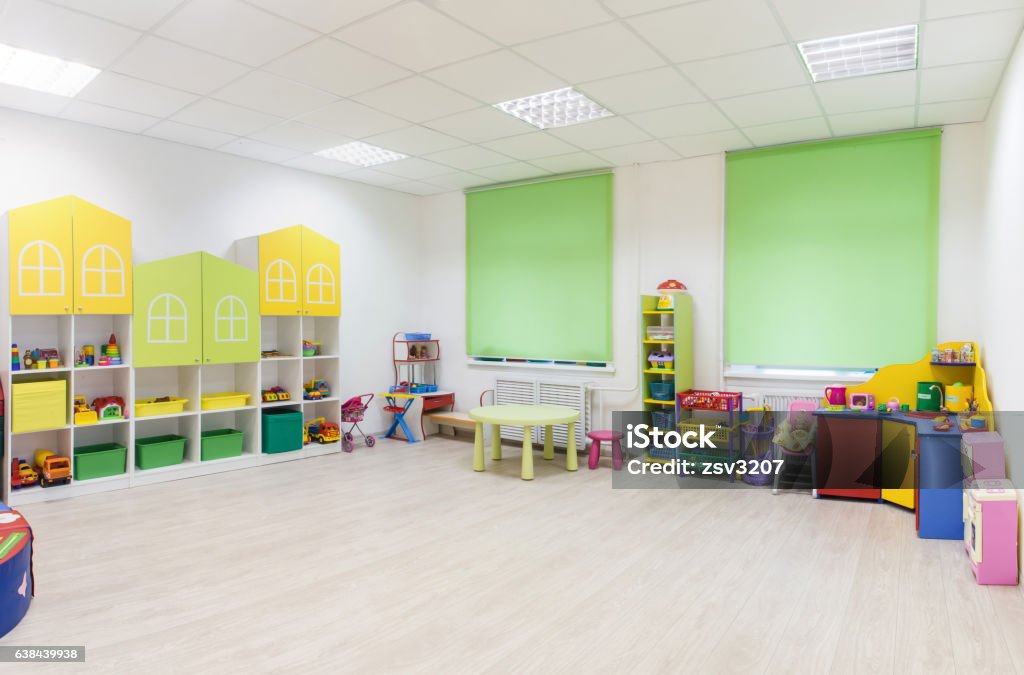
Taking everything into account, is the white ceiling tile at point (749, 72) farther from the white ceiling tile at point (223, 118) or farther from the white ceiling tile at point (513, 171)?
the white ceiling tile at point (223, 118)

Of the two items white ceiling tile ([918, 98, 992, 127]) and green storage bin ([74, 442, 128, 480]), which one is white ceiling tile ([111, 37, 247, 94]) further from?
white ceiling tile ([918, 98, 992, 127])

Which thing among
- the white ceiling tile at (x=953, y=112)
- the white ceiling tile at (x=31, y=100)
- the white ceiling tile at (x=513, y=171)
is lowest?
the white ceiling tile at (x=953, y=112)

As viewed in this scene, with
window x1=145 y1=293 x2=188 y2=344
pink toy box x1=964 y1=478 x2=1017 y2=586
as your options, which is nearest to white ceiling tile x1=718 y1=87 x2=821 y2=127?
pink toy box x1=964 y1=478 x2=1017 y2=586

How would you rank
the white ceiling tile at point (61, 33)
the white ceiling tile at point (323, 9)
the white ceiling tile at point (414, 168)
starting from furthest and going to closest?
the white ceiling tile at point (414, 168) < the white ceiling tile at point (61, 33) < the white ceiling tile at point (323, 9)

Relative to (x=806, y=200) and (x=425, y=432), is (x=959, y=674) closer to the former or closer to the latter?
(x=806, y=200)

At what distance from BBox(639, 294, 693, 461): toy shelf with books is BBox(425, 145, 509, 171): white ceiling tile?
2.22 m

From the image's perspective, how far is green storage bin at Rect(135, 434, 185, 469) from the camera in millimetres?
5738

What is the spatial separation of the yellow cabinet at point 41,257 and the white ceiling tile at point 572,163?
177 inches

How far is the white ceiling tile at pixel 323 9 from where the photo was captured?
3482 millimetres

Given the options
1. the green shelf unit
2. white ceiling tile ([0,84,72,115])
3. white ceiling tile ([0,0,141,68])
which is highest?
white ceiling tile ([0,84,72,115])

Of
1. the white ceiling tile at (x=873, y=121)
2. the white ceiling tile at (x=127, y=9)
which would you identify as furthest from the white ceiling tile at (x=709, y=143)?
the white ceiling tile at (x=127, y=9)

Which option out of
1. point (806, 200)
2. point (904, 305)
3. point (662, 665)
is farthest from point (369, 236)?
point (662, 665)

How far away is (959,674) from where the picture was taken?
2.63m

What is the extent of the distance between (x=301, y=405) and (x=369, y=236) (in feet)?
7.95
